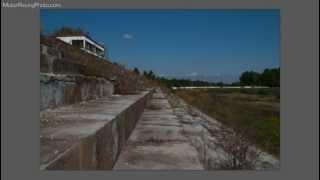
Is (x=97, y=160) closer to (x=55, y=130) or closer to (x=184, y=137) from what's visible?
(x=55, y=130)

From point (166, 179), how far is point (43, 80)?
174 cm

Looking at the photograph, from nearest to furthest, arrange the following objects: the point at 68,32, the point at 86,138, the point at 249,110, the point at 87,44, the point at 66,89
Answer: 1. the point at 86,138
2. the point at 66,89
3. the point at 249,110
4. the point at 68,32
5. the point at 87,44

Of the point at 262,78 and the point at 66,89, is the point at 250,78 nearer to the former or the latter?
the point at 262,78

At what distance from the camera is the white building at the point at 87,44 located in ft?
21.7

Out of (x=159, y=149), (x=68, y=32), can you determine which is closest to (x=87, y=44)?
(x=68, y=32)

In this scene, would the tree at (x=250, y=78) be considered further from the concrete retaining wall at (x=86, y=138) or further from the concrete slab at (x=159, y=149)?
the concrete retaining wall at (x=86, y=138)

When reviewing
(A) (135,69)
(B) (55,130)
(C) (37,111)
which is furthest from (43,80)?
(A) (135,69)

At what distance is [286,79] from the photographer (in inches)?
230

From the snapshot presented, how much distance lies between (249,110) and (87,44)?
232cm

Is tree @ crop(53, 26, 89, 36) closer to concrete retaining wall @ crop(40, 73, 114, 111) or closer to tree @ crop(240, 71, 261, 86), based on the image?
concrete retaining wall @ crop(40, 73, 114, 111)

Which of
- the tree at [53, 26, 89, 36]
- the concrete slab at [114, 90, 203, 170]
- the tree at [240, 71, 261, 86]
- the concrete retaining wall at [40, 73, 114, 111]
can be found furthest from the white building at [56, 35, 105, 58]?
the tree at [240, 71, 261, 86]

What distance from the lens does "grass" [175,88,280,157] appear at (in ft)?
19.9

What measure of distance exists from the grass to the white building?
127cm

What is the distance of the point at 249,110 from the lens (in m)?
6.57
